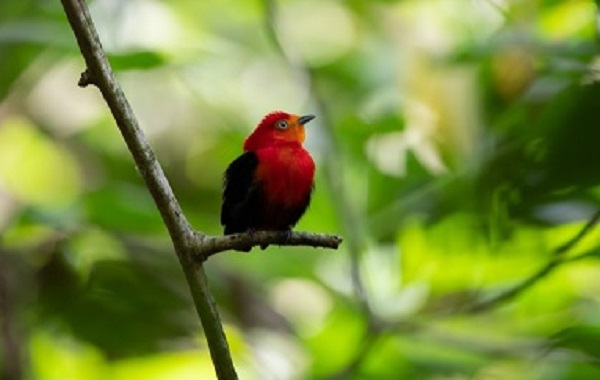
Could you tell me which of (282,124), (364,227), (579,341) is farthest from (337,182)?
(579,341)

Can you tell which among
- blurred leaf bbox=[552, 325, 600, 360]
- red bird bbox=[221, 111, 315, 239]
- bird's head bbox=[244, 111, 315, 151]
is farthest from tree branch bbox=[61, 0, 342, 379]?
blurred leaf bbox=[552, 325, 600, 360]

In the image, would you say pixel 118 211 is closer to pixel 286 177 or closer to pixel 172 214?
pixel 286 177

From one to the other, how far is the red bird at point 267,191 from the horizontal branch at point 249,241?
0.21 metres

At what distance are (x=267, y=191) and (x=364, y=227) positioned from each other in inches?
54.1

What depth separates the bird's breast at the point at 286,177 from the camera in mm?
1760

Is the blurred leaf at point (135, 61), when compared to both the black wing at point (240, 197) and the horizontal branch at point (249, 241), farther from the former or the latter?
the horizontal branch at point (249, 241)

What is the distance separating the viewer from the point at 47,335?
3.53 metres

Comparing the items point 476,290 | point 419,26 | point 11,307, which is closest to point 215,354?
point 11,307

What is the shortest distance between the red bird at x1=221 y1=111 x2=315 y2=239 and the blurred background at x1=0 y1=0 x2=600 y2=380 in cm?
30

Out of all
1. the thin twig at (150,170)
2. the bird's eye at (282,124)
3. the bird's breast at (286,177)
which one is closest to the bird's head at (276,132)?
the bird's eye at (282,124)

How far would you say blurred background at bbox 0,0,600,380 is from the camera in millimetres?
2400

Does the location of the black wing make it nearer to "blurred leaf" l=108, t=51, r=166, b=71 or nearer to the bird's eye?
the bird's eye

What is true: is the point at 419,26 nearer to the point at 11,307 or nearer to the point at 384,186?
the point at 384,186

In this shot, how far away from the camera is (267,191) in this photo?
176cm
